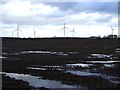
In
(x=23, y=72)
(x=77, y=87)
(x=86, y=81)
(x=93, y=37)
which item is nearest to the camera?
(x=77, y=87)

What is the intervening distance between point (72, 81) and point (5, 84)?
16.0 feet

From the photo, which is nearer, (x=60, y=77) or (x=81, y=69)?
(x=60, y=77)

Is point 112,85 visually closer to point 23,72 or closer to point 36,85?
point 36,85

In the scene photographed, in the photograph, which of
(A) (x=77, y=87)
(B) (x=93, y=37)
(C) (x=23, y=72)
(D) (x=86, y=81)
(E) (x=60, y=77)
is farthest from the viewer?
(B) (x=93, y=37)

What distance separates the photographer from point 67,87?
79.4 feet

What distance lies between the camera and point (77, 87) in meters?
24.1

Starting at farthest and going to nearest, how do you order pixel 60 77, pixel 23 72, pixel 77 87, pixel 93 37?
pixel 93 37, pixel 23 72, pixel 60 77, pixel 77 87

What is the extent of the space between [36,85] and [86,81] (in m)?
3.84

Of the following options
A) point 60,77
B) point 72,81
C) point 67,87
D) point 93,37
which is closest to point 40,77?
point 60,77

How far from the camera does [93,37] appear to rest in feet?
577

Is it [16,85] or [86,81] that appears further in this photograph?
[86,81]

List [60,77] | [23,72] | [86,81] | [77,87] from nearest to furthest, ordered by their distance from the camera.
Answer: [77,87], [86,81], [60,77], [23,72]

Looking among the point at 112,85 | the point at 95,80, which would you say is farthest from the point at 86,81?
the point at 112,85

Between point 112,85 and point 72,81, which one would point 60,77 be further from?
point 112,85
